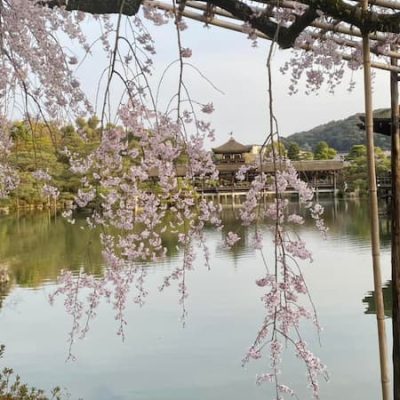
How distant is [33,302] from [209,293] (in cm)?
264

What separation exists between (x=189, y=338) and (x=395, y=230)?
3518mm

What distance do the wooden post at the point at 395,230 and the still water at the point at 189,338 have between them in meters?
1.00

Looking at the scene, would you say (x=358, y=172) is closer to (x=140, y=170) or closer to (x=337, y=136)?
(x=337, y=136)

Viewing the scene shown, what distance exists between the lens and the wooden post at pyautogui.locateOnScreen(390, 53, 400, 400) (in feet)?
10.1

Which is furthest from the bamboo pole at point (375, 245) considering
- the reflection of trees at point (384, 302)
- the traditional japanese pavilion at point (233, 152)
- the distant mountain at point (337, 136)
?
the distant mountain at point (337, 136)

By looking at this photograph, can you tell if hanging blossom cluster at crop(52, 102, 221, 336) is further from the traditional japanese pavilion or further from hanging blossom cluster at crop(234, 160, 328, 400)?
the traditional japanese pavilion

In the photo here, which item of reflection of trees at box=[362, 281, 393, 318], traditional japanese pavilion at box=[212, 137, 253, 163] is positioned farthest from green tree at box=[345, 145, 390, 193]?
reflection of trees at box=[362, 281, 393, 318]

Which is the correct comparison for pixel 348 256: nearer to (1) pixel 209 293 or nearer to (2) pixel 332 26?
(1) pixel 209 293

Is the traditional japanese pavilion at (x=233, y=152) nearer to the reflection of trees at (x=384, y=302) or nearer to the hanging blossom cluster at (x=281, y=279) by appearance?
the reflection of trees at (x=384, y=302)

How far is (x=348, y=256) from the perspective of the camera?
1166 centimetres

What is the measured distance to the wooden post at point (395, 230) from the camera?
10.1 feet

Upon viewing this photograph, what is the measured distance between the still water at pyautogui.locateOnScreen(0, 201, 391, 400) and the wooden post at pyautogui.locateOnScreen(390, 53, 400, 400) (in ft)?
3.27

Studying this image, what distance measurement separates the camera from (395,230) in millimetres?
3188

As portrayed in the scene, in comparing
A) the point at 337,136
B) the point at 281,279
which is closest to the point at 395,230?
the point at 281,279
